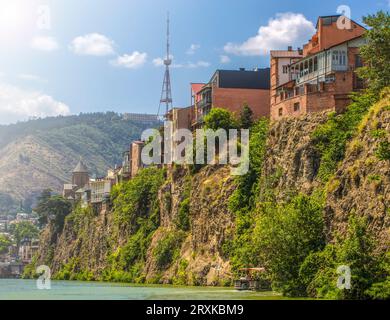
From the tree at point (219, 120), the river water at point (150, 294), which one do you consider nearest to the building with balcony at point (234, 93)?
the tree at point (219, 120)

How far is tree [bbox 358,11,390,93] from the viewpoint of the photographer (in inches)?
2498

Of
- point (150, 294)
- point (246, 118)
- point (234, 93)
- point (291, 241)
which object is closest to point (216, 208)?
point (246, 118)

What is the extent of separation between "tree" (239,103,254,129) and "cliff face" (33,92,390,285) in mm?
5793

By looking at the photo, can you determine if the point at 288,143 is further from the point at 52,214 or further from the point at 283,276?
the point at 52,214

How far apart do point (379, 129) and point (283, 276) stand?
12001mm

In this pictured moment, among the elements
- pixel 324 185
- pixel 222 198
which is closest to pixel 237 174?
pixel 222 198

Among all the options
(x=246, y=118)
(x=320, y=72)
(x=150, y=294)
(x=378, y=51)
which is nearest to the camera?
(x=378, y=51)

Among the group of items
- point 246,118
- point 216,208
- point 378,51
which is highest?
→ point 378,51

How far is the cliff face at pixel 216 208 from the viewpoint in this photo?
192ft

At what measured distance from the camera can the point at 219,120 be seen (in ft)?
309

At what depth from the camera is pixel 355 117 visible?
66.8m

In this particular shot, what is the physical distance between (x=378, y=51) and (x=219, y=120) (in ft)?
106

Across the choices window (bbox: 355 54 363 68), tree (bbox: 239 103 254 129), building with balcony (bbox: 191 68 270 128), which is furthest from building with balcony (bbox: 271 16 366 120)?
building with balcony (bbox: 191 68 270 128)

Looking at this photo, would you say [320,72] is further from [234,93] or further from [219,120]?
[234,93]
